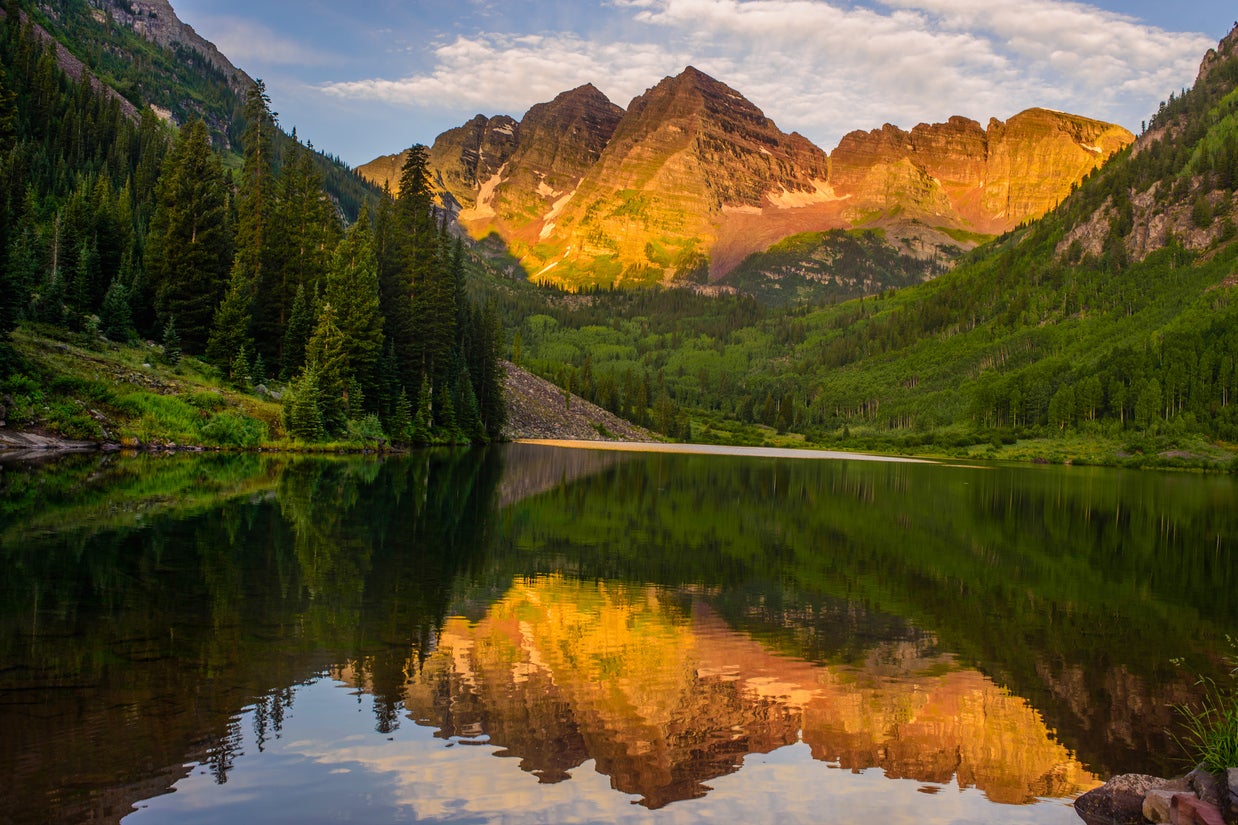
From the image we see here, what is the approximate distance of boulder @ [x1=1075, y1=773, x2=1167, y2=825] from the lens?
10.2 m

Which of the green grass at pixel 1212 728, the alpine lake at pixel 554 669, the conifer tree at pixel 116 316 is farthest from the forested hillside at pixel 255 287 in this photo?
the green grass at pixel 1212 728

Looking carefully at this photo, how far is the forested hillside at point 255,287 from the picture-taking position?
61031 millimetres

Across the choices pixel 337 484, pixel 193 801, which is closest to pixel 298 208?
pixel 337 484

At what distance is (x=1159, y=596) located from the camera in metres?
25.3

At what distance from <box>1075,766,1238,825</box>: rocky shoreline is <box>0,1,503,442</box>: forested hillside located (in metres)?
53.8

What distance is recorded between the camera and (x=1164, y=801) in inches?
385

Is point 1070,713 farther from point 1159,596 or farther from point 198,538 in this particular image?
point 198,538

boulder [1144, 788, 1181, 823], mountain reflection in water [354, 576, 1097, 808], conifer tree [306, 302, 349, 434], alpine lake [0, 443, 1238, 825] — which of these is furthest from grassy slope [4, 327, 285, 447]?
A: boulder [1144, 788, 1181, 823]

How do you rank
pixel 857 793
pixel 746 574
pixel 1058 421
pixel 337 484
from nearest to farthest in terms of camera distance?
pixel 857 793 < pixel 746 574 < pixel 337 484 < pixel 1058 421

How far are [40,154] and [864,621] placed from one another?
5988 inches

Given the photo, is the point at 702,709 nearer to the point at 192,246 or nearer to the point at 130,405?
the point at 130,405

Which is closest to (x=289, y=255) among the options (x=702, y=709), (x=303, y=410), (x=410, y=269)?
(x=410, y=269)

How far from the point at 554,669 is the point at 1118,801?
8.25 m

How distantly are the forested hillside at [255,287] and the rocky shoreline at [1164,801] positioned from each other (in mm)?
53821
